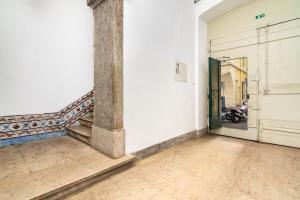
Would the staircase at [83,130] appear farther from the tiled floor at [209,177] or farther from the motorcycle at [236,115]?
the motorcycle at [236,115]

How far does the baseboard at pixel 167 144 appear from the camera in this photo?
2828 millimetres

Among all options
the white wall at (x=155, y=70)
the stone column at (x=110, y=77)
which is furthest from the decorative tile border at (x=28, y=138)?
the white wall at (x=155, y=70)

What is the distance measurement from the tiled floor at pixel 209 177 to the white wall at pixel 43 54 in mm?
2418

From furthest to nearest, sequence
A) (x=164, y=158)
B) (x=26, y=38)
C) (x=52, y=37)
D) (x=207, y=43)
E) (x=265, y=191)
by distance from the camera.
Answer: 1. (x=207, y=43)
2. (x=52, y=37)
3. (x=26, y=38)
4. (x=164, y=158)
5. (x=265, y=191)

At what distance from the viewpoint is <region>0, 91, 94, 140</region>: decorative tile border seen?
9.87ft

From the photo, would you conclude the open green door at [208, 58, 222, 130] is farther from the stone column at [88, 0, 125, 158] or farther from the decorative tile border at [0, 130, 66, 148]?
the decorative tile border at [0, 130, 66, 148]

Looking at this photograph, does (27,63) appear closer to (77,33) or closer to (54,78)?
(54,78)

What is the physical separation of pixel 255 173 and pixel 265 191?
47 cm

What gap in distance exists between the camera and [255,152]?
321 cm

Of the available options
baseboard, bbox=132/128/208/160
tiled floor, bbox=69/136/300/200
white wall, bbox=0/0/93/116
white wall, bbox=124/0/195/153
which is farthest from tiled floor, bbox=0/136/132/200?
white wall, bbox=0/0/93/116

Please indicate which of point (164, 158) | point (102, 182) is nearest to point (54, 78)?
point (102, 182)

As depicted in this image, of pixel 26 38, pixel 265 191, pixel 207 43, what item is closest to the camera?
pixel 265 191

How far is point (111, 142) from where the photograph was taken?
2393 millimetres

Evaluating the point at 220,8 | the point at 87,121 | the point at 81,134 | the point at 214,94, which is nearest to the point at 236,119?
the point at 214,94
